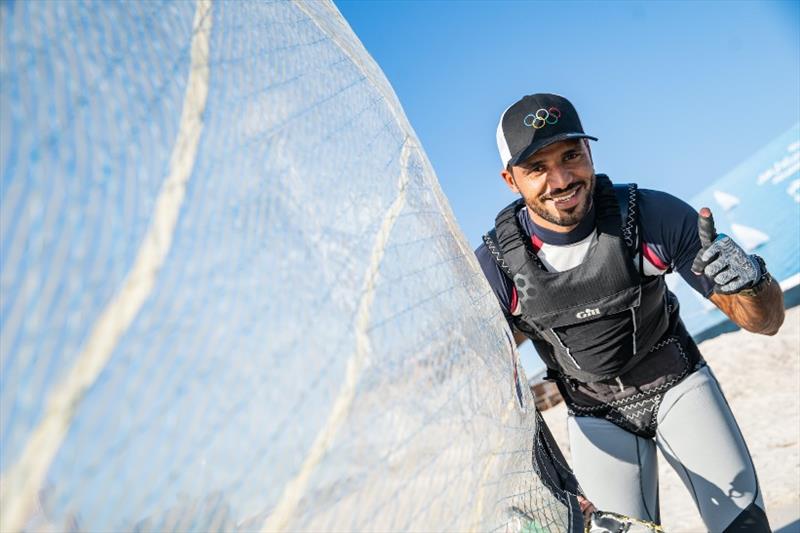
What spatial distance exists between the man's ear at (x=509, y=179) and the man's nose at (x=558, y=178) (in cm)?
23

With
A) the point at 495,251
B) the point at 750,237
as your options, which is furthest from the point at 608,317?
the point at 750,237

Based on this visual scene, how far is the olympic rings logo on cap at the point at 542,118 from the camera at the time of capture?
239 centimetres

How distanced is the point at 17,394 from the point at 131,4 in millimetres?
519

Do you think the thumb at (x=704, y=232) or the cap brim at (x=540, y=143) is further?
the cap brim at (x=540, y=143)

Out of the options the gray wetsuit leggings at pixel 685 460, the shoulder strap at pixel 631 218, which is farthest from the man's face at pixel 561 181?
the gray wetsuit leggings at pixel 685 460

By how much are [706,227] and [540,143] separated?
2.00 ft

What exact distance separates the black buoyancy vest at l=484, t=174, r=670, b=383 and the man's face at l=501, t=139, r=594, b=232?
0.08 m

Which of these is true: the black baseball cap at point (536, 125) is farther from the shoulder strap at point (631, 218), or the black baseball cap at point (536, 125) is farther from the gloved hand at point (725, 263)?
the gloved hand at point (725, 263)

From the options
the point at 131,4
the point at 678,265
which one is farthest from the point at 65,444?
the point at 678,265

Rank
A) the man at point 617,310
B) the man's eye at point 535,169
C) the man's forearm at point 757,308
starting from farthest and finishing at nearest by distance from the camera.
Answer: the man's eye at point 535,169, the man at point 617,310, the man's forearm at point 757,308

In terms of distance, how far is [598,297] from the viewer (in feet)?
7.95

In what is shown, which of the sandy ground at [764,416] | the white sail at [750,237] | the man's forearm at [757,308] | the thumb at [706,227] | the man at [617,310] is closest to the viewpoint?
the thumb at [706,227]

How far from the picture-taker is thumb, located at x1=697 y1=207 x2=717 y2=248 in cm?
200

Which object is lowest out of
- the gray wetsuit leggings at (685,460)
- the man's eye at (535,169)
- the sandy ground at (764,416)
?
the sandy ground at (764,416)
